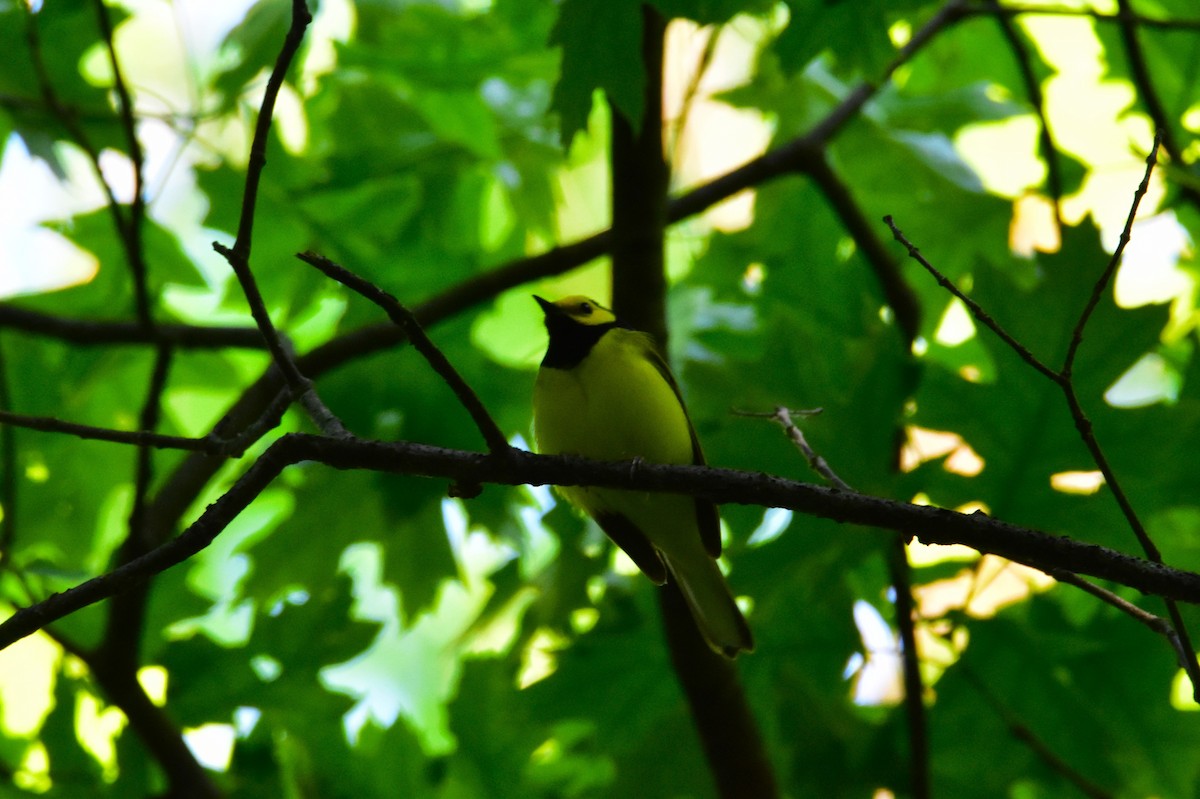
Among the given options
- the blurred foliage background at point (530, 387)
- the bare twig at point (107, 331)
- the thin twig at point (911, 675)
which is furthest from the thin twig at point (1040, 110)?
the bare twig at point (107, 331)

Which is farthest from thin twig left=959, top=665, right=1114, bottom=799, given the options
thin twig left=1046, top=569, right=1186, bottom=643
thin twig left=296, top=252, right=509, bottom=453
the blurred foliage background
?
thin twig left=296, top=252, right=509, bottom=453

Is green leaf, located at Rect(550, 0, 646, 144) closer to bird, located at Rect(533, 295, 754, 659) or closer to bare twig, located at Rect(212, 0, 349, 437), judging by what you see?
Result: bird, located at Rect(533, 295, 754, 659)

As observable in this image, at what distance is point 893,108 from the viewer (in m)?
4.89

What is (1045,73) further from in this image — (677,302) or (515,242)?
(515,242)

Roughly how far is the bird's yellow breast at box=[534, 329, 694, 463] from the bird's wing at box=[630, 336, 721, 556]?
0.22 feet

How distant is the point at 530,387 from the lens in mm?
4332

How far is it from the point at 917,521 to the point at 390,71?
121 inches

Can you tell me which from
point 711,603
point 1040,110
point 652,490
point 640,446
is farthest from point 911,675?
point 1040,110

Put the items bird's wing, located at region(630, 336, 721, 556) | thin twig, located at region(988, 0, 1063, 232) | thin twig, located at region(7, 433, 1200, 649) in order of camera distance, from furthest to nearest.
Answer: thin twig, located at region(988, 0, 1063, 232) → bird's wing, located at region(630, 336, 721, 556) → thin twig, located at region(7, 433, 1200, 649)

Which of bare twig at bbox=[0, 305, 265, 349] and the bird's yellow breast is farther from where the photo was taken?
bare twig at bbox=[0, 305, 265, 349]

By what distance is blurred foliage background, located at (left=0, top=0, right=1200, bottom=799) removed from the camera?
3.30m

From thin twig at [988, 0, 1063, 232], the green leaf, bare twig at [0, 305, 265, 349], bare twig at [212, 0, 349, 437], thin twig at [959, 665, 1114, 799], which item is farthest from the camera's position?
thin twig at [988, 0, 1063, 232]

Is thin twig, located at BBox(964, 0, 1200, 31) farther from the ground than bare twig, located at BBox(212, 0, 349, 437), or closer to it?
farther from the ground

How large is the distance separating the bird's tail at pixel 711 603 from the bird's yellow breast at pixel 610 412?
348 mm
